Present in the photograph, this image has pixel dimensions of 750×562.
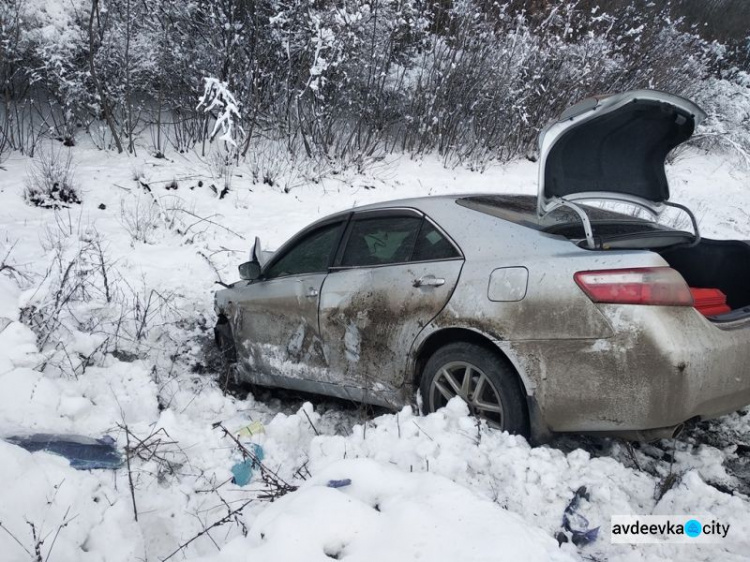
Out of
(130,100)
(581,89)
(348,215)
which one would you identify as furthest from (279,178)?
(581,89)

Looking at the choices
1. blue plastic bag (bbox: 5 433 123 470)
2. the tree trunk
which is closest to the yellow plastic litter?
blue plastic bag (bbox: 5 433 123 470)

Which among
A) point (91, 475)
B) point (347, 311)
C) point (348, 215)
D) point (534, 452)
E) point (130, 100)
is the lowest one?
point (91, 475)

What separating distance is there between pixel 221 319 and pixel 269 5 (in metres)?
7.33

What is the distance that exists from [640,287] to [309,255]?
92.8 inches

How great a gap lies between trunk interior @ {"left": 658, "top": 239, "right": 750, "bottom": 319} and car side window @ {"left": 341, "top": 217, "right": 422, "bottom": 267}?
5.06 feet

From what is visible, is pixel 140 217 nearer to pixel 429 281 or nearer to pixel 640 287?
pixel 429 281

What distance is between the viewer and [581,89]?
41.4 feet

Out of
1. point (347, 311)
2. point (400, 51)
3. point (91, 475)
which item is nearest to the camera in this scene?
point (91, 475)

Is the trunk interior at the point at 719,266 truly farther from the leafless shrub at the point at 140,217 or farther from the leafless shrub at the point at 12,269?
the leafless shrub at the point at 140,217

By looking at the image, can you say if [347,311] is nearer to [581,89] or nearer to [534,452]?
[534,452]

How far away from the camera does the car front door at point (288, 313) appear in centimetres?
374

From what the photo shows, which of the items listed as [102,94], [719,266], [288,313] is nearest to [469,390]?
[288,313]

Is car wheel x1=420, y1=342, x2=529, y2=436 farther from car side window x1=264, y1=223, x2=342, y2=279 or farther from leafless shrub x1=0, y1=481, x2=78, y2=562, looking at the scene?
leafless shrub x1=0, y1=481, x2=78, y2=562

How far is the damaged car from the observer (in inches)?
91.8
